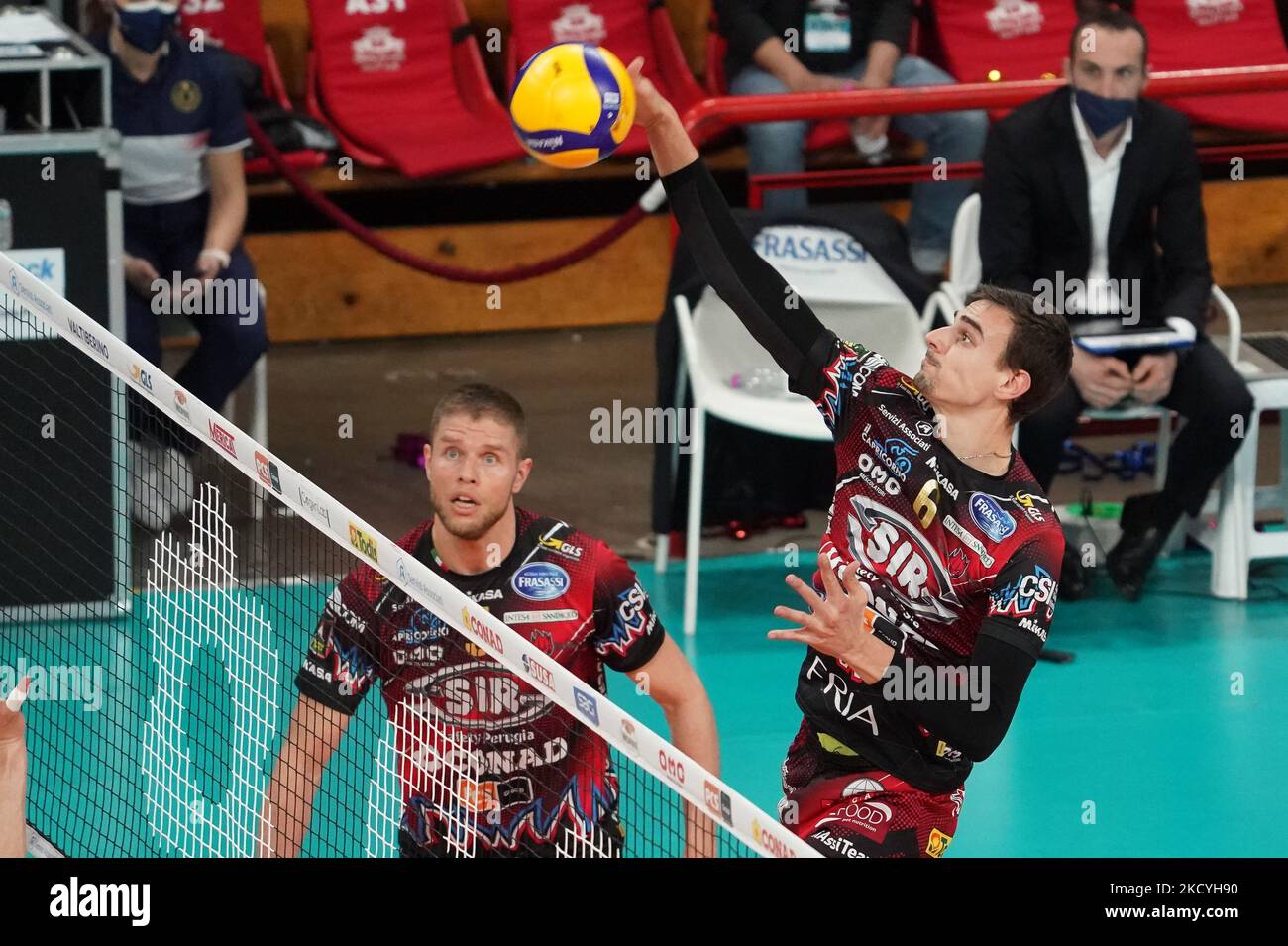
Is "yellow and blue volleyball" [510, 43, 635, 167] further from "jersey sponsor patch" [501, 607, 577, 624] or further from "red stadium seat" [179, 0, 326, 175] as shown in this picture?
"red stadium seat" [179, 0, 326, 175]

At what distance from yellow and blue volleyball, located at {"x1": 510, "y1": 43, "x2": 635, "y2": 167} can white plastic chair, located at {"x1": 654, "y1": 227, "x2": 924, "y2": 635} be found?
2.72 metres

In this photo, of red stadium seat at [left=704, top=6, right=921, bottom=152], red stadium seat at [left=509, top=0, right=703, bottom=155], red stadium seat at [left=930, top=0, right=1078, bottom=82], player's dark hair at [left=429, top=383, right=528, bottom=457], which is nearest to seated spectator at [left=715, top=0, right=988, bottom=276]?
red stadium seat at [left=704, top=6, right=921, bottom=152]

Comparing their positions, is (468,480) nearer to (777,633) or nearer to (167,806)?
(777,633)

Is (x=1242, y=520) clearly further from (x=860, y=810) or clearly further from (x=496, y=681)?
(x=496, y=681)

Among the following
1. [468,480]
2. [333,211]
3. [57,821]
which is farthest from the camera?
[333,211]

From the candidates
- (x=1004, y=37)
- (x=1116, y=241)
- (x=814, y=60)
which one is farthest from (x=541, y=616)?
(x=1004, y=37)

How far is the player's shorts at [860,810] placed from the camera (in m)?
3.92

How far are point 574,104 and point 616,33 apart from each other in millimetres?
6871

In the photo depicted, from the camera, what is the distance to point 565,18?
10.8m

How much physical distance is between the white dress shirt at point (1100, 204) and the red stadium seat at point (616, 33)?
370 cm

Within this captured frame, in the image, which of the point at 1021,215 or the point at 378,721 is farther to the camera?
the point at 1021,215

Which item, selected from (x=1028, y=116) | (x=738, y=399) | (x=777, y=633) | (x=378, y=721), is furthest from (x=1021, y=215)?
(x=777, y=633)

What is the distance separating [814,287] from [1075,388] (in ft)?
3.30

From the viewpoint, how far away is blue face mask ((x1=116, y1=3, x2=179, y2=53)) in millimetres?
7477
